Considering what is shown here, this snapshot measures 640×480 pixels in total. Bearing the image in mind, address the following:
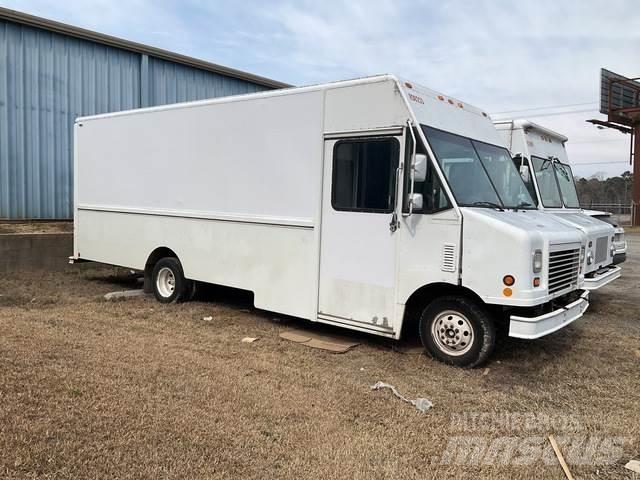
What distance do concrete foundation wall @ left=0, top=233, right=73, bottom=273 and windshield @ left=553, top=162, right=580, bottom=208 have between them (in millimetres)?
9783

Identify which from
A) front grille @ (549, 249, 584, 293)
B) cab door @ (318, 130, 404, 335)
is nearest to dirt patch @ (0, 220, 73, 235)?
cab door @ (318, 130, 404, 335)

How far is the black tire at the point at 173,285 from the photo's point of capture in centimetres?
844

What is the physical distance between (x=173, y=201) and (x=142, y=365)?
142 inches

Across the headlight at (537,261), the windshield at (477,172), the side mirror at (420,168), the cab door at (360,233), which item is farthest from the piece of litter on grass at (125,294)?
the headlight at (537,261)

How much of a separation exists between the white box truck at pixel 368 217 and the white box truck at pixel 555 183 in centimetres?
149

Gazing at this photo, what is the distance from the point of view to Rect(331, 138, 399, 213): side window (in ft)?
19.6

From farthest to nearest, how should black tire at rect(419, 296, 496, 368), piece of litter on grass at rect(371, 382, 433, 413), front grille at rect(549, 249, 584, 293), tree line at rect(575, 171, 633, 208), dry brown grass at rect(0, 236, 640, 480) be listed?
tree line at rect(575, 171, 633, 208), front grille at rect(549, 249, 584, 293), black tire at rect(419, 296, 496, 368), piece of litter on grass at rect(371, 382, 433, 413), dry brown grass at rect(0, 236, 640, 480)

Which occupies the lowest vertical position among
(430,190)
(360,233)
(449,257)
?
(449,257)

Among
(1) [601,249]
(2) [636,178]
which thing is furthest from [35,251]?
(2) [636,178]

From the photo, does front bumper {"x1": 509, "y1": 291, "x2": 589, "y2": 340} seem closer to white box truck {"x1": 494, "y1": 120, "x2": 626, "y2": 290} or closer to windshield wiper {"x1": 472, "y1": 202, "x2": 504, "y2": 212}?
windshield wiper {"x1": 472, "y1": 202, "x2": 504, "y2": 212}

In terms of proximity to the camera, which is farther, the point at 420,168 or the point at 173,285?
the point at 173,285

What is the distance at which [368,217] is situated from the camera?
20.1 feet

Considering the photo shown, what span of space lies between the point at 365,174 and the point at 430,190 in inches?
31.1

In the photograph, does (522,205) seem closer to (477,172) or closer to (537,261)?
(477,172)
